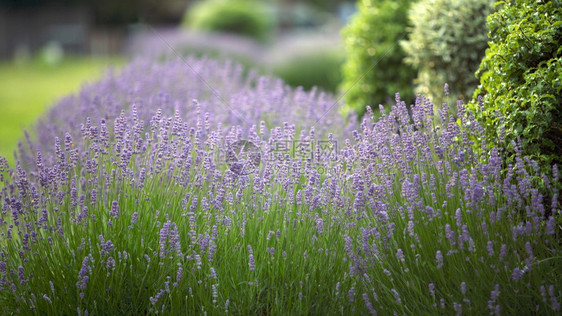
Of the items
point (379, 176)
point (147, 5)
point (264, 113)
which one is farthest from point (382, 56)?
point (147, 5)

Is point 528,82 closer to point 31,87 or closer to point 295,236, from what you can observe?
point 295,236

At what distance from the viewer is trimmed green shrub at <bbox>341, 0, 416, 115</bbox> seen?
6.46m

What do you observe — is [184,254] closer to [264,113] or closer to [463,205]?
[463,205]

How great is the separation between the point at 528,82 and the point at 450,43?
2.40 m

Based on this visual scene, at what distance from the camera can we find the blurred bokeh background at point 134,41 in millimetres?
11406

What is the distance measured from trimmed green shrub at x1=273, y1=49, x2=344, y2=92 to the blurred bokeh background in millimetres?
20

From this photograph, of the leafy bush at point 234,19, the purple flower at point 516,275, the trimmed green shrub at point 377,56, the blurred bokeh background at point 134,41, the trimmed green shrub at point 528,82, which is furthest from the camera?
the leafy bush at point 234,19

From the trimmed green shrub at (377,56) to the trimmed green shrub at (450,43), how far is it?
2.60 feet

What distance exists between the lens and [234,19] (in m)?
15.7

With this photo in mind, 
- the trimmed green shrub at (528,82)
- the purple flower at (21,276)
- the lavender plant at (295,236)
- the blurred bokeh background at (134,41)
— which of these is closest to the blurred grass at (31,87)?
the blurred bokeh background at (134,41)

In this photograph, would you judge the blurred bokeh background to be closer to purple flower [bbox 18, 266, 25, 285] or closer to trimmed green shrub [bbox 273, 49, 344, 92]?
trimmed green shrub [bbox 273, 49, 344, 92]

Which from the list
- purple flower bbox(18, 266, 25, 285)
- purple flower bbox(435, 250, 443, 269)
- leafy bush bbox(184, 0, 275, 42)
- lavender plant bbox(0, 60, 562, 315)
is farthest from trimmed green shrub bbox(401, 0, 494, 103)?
leafy bush bbox(184, 0, 275, 42)

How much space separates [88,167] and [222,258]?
883 millimetres

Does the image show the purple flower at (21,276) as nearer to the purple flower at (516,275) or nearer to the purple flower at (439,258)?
the purple flower at (439,258)
